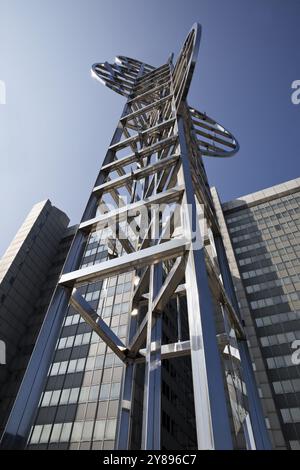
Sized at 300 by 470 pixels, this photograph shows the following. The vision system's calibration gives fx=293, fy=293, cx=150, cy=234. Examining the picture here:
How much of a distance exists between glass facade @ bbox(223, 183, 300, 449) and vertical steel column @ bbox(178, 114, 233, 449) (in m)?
35.9

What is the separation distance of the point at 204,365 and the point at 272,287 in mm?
45978

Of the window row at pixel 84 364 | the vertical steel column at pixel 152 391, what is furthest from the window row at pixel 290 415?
the vertical steel column at pixel 152 391

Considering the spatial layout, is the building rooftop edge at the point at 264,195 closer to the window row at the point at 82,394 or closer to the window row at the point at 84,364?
the window row at the point at 84,364

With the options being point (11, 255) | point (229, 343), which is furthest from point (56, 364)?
point (229, 343)

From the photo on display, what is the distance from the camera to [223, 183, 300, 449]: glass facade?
33.6m

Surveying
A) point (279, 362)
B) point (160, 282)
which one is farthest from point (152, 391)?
point (279, 362)

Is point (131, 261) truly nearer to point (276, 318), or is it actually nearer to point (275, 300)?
point (276, 318)

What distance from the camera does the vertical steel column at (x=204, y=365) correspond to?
6.26 feet

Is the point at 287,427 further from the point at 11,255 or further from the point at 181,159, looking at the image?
the point at 11,255

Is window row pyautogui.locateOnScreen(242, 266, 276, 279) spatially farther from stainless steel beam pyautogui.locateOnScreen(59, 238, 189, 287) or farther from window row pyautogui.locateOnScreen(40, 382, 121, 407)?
stainless steel beam pyautogui.locateOnScreen(59, 238, 189, 287)

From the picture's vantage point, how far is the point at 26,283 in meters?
47.3

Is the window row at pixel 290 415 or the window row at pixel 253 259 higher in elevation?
the window row at pixel 253 259

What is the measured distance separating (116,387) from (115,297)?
995 cm
